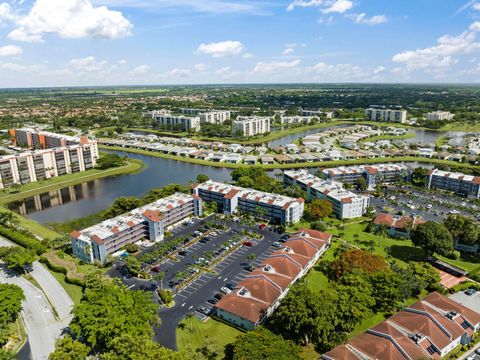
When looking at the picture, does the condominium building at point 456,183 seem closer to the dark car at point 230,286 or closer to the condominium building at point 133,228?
the condominium building at point 133,228

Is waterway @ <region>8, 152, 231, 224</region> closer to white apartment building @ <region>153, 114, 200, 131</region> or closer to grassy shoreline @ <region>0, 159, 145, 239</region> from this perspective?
grassy shoreline @ <region>0, 159, 145, 239</region>

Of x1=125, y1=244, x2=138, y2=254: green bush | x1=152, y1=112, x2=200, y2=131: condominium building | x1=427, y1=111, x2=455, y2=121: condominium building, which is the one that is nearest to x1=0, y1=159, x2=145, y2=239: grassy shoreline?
x1=125, y1=244, x2=138, y2=254: green bush

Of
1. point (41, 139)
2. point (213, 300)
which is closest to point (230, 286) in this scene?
point (213, 300)

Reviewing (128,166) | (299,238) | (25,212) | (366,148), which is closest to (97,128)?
(128,166)

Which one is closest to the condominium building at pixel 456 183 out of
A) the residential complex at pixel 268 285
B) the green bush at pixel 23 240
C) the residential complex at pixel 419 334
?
the residential complex at pixel 268 285

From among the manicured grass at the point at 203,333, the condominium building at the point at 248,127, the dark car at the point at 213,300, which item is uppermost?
the condominium building at the point at 248,127
